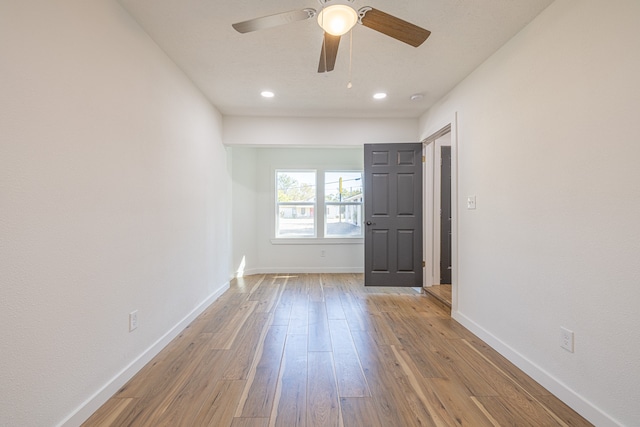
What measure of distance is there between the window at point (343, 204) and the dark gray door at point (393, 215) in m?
1.32

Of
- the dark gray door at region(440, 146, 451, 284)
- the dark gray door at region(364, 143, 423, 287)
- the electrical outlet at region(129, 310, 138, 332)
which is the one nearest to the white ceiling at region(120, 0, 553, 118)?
the dark gray door at region(364, 143, 423, 287)

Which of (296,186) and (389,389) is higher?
(296,186)

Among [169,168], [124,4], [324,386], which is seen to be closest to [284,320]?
[324,386]

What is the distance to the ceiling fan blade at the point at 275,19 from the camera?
146 centimetres

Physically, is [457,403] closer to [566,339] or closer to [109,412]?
[566,339]

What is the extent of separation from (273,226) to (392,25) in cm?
398

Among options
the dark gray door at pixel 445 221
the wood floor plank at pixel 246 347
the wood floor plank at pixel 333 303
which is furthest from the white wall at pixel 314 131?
the wood floor plank at pixel 246 347

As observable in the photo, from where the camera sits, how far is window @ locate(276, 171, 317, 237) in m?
5.14

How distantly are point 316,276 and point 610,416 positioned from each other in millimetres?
3786

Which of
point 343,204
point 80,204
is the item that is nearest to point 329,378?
point 80,204

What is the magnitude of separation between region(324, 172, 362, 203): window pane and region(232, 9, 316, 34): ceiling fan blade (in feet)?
12.0

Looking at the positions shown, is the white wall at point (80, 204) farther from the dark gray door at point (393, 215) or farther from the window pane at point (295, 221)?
the window pane at point (295, 221)

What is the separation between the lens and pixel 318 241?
16.8 ft

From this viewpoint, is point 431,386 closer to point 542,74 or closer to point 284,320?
point 284,320
